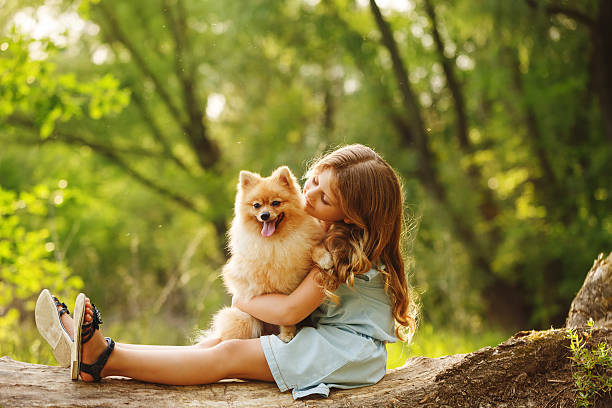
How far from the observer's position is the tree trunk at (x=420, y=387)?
2.51 metres

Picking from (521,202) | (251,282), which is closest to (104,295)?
(251,282)

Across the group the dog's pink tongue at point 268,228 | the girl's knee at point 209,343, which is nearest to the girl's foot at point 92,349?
the girl's knee at point 209,343

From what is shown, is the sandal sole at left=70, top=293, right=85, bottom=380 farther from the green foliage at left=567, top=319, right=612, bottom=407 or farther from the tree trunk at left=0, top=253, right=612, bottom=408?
the green foliage at left=567, top=319, right=612, bottom=407

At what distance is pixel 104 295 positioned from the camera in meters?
9.42

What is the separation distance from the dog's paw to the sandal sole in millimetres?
1189

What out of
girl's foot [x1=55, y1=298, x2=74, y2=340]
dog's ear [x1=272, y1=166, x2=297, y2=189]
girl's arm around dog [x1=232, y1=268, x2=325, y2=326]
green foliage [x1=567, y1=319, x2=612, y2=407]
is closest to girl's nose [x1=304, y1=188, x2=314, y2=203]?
dog's ear [x1=272, y1=166, x2=297, y2=189]

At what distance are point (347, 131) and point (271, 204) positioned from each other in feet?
20.5

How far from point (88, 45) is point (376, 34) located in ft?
19.3

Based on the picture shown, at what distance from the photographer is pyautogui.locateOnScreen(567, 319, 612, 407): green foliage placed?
2653 millimetres

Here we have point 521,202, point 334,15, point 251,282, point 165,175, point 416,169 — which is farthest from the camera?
point 165,175

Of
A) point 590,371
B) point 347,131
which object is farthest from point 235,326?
point 347,131

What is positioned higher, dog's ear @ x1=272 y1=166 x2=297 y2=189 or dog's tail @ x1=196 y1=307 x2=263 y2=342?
dog's ear @ x1=272 y1=166 x2=297 y2=189

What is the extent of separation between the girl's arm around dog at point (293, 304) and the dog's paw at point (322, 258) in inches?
1.9

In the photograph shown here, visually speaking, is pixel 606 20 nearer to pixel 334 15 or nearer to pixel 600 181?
pixel 600 181
